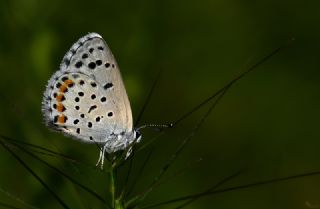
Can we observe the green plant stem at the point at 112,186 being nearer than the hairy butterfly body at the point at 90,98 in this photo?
Yes

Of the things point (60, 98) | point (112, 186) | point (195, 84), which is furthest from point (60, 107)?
point (195, 84)

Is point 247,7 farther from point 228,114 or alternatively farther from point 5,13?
point 5,13

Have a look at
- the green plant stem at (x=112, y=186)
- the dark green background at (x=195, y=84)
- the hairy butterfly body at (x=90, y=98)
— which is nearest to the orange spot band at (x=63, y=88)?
the hairy butterfly body at (x=90, y=98)

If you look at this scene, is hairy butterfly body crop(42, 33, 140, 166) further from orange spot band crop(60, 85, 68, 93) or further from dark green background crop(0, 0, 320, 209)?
dark green background crop(0, 0, 320, 209)

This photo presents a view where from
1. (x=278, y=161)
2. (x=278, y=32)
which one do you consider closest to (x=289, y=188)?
(x=278, y=161)

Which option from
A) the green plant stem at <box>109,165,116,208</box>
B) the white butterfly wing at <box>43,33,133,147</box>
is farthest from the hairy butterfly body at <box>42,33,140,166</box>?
the green plant stem at <box>109,165,116,208</box>

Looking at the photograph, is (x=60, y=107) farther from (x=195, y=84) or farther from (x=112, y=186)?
(x=195, y=84)

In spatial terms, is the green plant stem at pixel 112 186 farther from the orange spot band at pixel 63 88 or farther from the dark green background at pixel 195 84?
the dark green background at pixel 195 84
